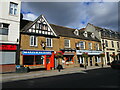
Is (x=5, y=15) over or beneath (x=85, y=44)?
over

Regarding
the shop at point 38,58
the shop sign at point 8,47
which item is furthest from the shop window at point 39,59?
the shop sign at point 8,47

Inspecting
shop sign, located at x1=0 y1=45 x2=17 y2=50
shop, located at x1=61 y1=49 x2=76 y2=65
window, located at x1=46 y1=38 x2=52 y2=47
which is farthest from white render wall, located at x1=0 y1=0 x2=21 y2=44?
shop, located at x1=61 y1=49 x2=76 y2=65

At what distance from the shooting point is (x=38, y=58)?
20.3m

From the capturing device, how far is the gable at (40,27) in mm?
19141

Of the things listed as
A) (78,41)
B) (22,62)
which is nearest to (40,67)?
(22,62)

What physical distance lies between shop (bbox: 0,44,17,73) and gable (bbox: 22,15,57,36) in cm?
380

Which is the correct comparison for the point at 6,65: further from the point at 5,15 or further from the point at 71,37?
the point at 71,37

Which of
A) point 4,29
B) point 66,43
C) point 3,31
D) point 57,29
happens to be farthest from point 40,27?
point 66,43

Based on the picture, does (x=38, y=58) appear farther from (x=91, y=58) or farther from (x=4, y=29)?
(x=91, y=58)

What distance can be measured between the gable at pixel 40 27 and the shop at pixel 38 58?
356cm

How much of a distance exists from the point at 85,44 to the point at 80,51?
3079mm

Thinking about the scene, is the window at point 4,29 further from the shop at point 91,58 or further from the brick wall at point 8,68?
the shop at point 91,58

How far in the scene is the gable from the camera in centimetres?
1914

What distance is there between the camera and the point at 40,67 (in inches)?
771
